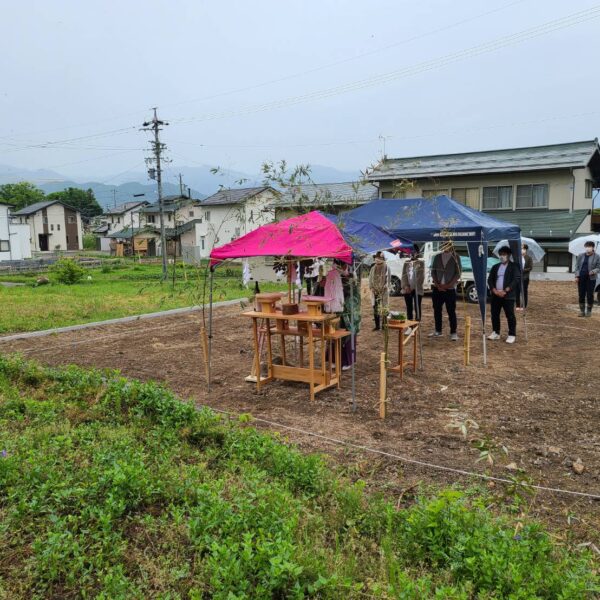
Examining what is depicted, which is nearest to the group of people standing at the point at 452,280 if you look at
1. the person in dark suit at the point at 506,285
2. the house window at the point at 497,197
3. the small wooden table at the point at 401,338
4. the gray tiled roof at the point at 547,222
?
the person in dark suit at the point at 506,285

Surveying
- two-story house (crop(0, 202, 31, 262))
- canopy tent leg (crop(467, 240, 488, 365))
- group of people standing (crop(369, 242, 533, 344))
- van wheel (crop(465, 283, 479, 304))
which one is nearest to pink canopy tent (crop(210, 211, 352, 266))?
group of people standing (crop(369, 242, 533, 344))

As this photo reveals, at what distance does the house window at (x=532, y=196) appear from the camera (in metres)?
21.8

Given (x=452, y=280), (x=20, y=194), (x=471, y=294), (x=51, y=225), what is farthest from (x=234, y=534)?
(x=20, y=194)

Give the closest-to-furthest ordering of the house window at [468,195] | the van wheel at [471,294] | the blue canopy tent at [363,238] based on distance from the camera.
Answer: the blue canopy tent at [363,238] < the van wheel at [471,294] < the house window at [468,195]

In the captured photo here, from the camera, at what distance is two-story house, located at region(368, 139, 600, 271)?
20812 mm

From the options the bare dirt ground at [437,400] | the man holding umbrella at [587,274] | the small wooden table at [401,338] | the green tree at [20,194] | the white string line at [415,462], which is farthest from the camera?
the green tree at [20,194]

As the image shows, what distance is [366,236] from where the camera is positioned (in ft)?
22.6

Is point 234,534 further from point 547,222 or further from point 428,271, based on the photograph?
point 547,222

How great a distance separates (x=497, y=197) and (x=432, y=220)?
16515mm

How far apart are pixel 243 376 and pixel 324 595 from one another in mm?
4853

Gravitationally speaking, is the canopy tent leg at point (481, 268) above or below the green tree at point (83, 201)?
below

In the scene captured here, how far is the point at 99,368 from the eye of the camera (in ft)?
25.7

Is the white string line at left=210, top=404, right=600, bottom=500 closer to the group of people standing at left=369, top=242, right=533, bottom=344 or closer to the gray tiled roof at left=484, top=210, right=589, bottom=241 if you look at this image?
the group of people standing at left=369, top=242, right=533, bottom=344

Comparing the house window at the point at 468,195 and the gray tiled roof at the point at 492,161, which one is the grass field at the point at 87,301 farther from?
the house window at the point at 468,195
